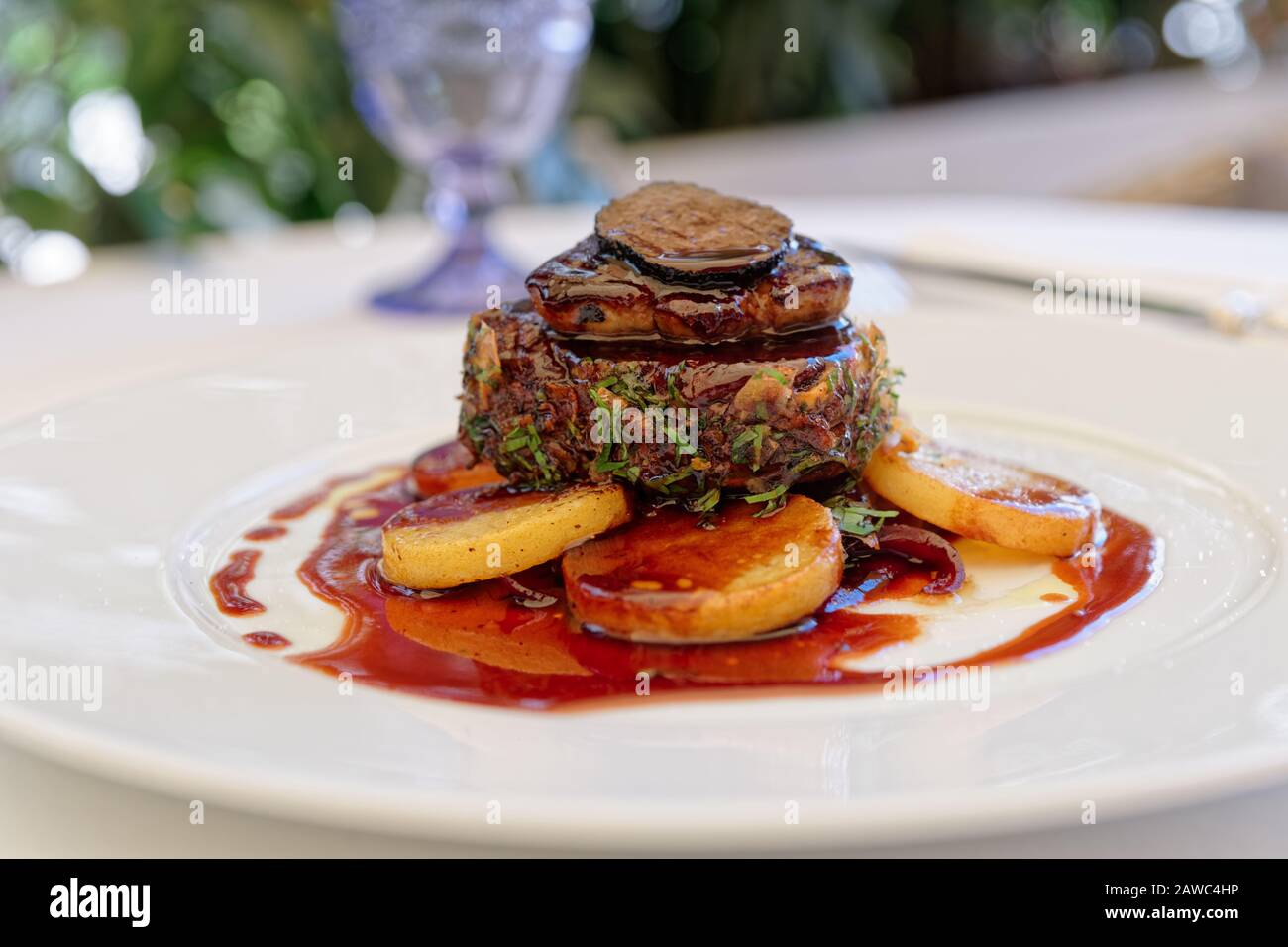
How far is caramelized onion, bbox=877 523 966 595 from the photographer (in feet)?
6.84

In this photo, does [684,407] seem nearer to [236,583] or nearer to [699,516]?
[699,516]

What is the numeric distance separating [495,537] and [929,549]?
69 centimetres

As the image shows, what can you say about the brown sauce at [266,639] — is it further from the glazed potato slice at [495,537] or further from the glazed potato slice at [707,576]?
the glazed potato slice at [707,576]

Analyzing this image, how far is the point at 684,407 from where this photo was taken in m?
2.05

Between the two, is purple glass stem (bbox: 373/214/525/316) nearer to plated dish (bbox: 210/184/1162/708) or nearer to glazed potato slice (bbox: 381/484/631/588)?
plated dish (bbox: 210/184/1162/708)

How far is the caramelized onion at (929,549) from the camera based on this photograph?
2084 mm

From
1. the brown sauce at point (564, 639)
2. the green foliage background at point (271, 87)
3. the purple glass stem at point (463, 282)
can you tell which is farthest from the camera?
the green foliage background at point (271, 87)

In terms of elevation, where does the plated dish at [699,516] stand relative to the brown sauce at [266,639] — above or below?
above

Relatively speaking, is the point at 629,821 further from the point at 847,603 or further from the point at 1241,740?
the point at 847,603

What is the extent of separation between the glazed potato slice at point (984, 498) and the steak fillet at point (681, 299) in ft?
0.95

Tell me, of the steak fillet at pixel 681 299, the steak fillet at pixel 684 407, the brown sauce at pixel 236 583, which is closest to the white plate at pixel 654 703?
the brown sauce at pixel 236 583

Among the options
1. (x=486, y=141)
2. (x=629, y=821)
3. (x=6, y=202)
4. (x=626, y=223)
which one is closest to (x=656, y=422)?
(x=626, y=223)

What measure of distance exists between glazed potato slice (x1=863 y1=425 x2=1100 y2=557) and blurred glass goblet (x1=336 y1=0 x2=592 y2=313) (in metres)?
1.52

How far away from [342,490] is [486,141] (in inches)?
60.7
